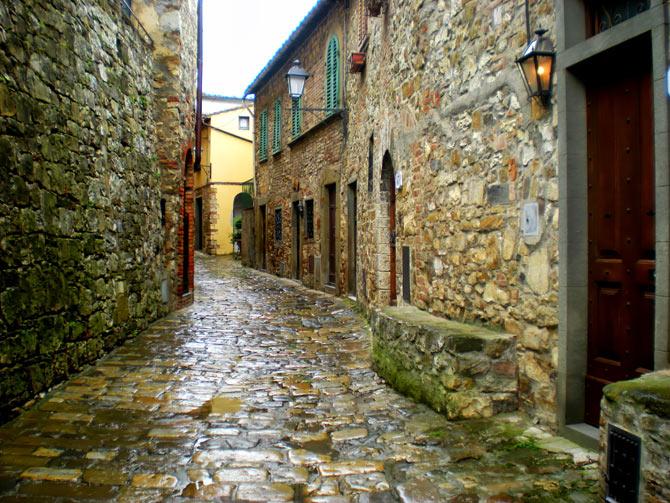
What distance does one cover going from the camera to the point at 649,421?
233 cm

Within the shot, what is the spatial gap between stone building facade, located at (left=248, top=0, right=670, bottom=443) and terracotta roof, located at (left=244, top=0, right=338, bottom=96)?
14.7 feet

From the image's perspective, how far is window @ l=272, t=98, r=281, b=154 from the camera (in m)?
17.0

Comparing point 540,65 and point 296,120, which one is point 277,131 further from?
point 540,65

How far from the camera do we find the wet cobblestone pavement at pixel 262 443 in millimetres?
2932

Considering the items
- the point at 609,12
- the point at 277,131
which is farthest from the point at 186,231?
Result: the point at 609,12

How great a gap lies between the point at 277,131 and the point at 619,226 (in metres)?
14.7

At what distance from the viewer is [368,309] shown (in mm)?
8961

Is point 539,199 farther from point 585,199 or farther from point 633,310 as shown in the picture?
point 633,310

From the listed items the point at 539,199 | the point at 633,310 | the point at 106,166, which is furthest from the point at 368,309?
the point at 633,310

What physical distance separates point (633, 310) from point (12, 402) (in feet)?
12.6

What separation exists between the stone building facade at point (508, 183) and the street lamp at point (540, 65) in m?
0.06

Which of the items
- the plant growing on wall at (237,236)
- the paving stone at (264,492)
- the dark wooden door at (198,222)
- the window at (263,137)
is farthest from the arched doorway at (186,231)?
the dark wooden door at (198,222)

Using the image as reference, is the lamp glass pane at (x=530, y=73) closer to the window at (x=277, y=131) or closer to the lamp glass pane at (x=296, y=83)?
the lamp glass pane at (x=296, y=83)

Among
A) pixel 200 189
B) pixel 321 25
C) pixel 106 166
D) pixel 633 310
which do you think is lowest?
pixel 633 310
